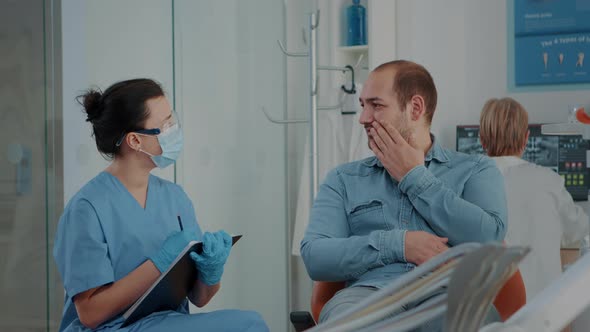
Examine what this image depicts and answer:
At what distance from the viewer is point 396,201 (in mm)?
1922

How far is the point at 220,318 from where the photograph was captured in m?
1.71

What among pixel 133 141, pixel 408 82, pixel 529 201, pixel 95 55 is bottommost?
pixel 529 201

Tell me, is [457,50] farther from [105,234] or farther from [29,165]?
[105,234]

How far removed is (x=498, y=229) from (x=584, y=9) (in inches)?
94.5

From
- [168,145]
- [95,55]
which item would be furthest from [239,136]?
[168,145]

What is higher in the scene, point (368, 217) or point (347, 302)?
point (368, 217)

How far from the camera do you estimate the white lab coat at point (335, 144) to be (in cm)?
360

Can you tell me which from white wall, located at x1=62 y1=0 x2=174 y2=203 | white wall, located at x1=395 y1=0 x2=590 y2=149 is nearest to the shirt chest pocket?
white wall, located at x1=62 y1=0 x2=174 y2=203

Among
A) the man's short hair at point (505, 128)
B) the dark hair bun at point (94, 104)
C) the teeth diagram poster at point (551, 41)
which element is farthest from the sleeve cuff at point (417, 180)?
the teeth diagram poster at point (551, 41)

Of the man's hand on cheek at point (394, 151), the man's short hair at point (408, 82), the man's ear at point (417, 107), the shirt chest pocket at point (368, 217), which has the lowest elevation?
the shirt chest pocket at point (368, 217)

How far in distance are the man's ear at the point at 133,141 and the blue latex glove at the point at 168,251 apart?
0.29 meters

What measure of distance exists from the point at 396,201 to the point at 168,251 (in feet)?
2.09

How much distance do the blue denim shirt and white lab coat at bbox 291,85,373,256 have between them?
5.11 ft

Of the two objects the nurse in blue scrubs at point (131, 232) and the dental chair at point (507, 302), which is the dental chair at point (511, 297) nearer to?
the dental chair at point (507, 302)
